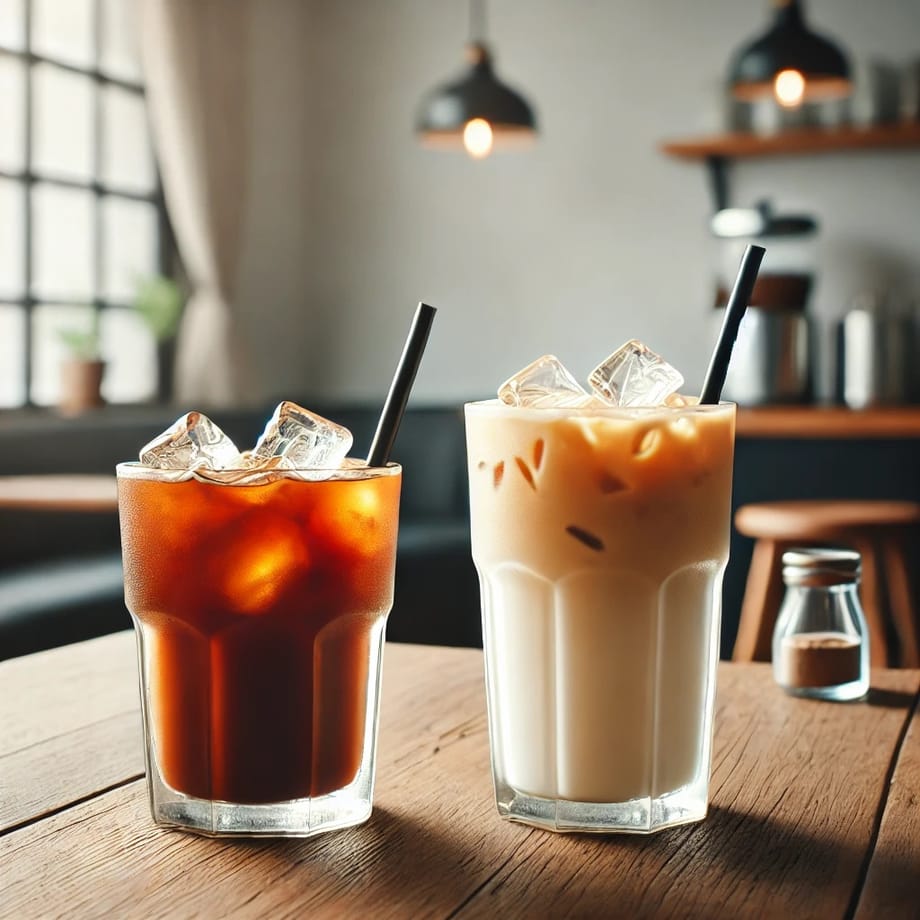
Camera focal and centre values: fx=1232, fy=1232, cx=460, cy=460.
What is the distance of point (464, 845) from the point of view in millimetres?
701

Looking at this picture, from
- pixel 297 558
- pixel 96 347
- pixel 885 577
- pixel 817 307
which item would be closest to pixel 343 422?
pixel 96 347

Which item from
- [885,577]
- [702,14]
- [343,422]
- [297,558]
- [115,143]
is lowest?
[885,577]

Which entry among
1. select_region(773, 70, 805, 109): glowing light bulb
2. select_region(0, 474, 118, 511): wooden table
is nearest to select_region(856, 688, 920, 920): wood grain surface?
select_region(0, 474, 118, 511): wooden table

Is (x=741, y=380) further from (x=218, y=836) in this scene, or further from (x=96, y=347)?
(x=218, y=836)

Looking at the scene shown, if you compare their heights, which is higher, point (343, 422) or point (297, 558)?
point (343, 422)

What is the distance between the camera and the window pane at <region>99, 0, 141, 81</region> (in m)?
4.34

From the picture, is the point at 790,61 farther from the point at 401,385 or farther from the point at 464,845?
the point at 464,845

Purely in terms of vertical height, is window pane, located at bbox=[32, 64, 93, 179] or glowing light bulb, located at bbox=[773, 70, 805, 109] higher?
window pane, located at bbox=[32, 64, 93, 179]

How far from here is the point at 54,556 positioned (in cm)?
352

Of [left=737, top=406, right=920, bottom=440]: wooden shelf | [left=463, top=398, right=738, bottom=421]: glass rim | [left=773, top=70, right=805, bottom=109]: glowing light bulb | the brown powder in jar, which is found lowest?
the brown powder in jar

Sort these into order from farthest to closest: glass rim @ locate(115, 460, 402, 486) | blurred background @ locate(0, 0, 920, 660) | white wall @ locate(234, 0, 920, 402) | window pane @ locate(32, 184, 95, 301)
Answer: white wall @ locate(234, 0, 920, 402) → window pane @ locate(32, 184, 95, 301) → blurred background @ locate(0, 0, 920, 660) → glass rim @ locate(115, 460, 402, 486)

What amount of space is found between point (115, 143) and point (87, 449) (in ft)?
4.38

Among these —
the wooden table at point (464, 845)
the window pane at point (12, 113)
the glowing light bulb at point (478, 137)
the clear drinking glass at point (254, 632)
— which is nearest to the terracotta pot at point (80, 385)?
the window pane at point (12, 113)

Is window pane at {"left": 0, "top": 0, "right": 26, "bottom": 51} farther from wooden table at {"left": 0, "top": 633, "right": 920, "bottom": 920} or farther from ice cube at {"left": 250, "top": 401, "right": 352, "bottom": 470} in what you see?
ice cube at {"left": 250, "top": 401, "right": 352, "bottom": 470}
